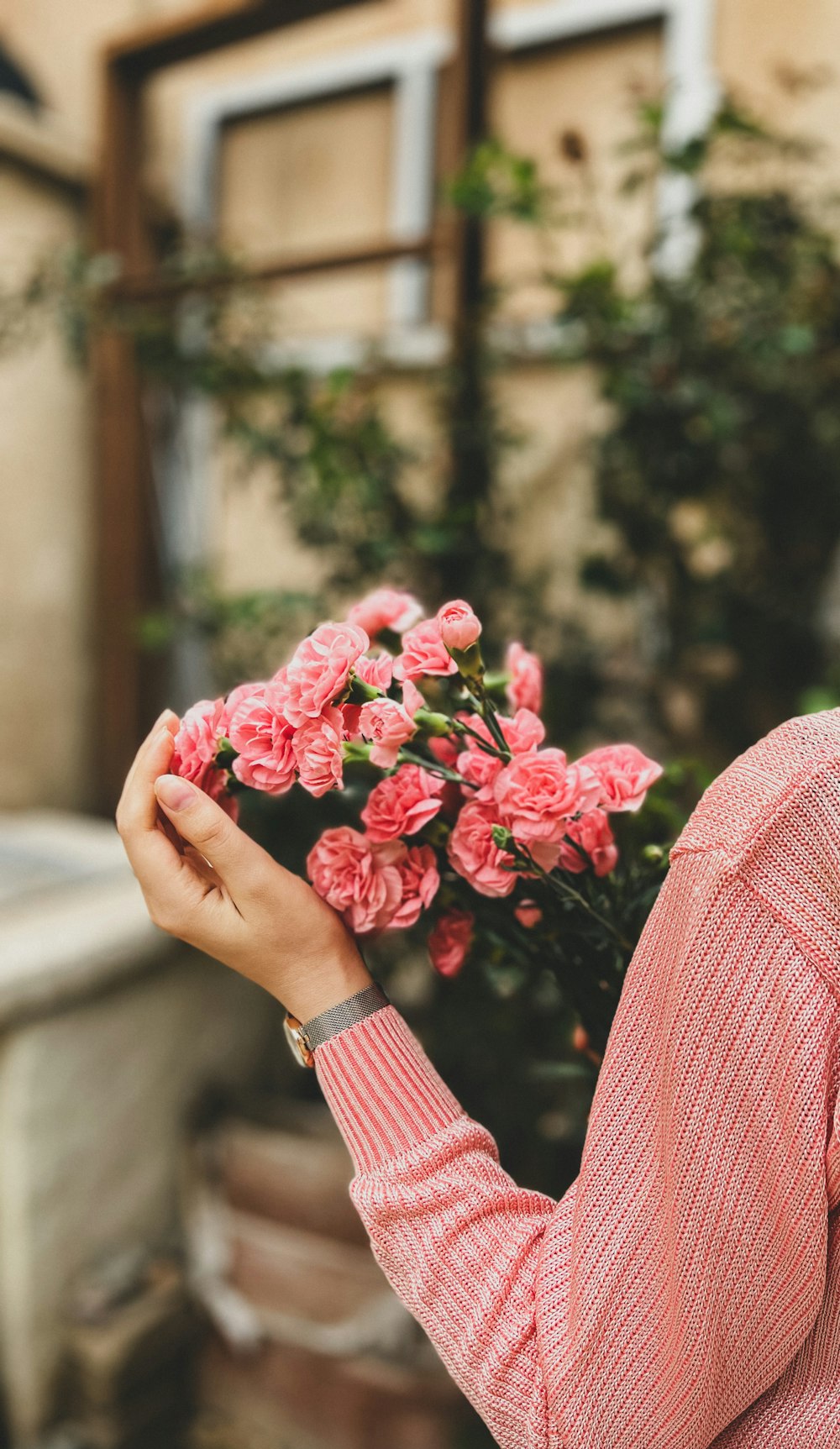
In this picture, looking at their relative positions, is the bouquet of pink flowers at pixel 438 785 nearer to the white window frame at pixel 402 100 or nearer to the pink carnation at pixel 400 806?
the pink carnation at pixel 400 806

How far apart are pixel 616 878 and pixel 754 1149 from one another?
213 millimetres

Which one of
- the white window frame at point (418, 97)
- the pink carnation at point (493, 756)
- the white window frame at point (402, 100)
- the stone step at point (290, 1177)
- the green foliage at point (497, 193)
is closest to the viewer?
the pink carnation at point (493, 756)

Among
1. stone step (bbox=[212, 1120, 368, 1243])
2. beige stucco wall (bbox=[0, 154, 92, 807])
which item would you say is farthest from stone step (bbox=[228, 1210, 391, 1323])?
beige stucco wall (bbox=[0, 154, 92, 807])

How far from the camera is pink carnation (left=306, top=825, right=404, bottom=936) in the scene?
0.62 metres

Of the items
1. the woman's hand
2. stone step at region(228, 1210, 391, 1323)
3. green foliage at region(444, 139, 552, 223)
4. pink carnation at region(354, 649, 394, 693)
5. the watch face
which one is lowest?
stone step at region(228, 1210, 391, 1323)

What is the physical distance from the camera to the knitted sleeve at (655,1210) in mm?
516

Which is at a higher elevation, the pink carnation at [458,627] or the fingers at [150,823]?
the pink carnation at [458,627]

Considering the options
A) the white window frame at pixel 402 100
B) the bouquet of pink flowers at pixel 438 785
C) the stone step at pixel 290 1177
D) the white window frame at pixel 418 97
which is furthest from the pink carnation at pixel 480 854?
the white window frame at pixel 402 100

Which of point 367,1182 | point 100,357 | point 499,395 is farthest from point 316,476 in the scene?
point 367,1182

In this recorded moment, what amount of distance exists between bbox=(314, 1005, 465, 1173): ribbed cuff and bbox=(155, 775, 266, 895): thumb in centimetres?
12

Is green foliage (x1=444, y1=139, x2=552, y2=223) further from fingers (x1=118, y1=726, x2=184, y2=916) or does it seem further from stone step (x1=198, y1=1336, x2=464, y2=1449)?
stone step (x1=198, y1=1336, x2=464, y2=1449)

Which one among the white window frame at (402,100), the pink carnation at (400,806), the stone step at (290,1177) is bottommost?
the stone step at (290,1177)

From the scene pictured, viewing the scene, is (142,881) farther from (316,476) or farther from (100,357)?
(100,357)

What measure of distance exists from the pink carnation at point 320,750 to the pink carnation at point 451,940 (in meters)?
0.18
